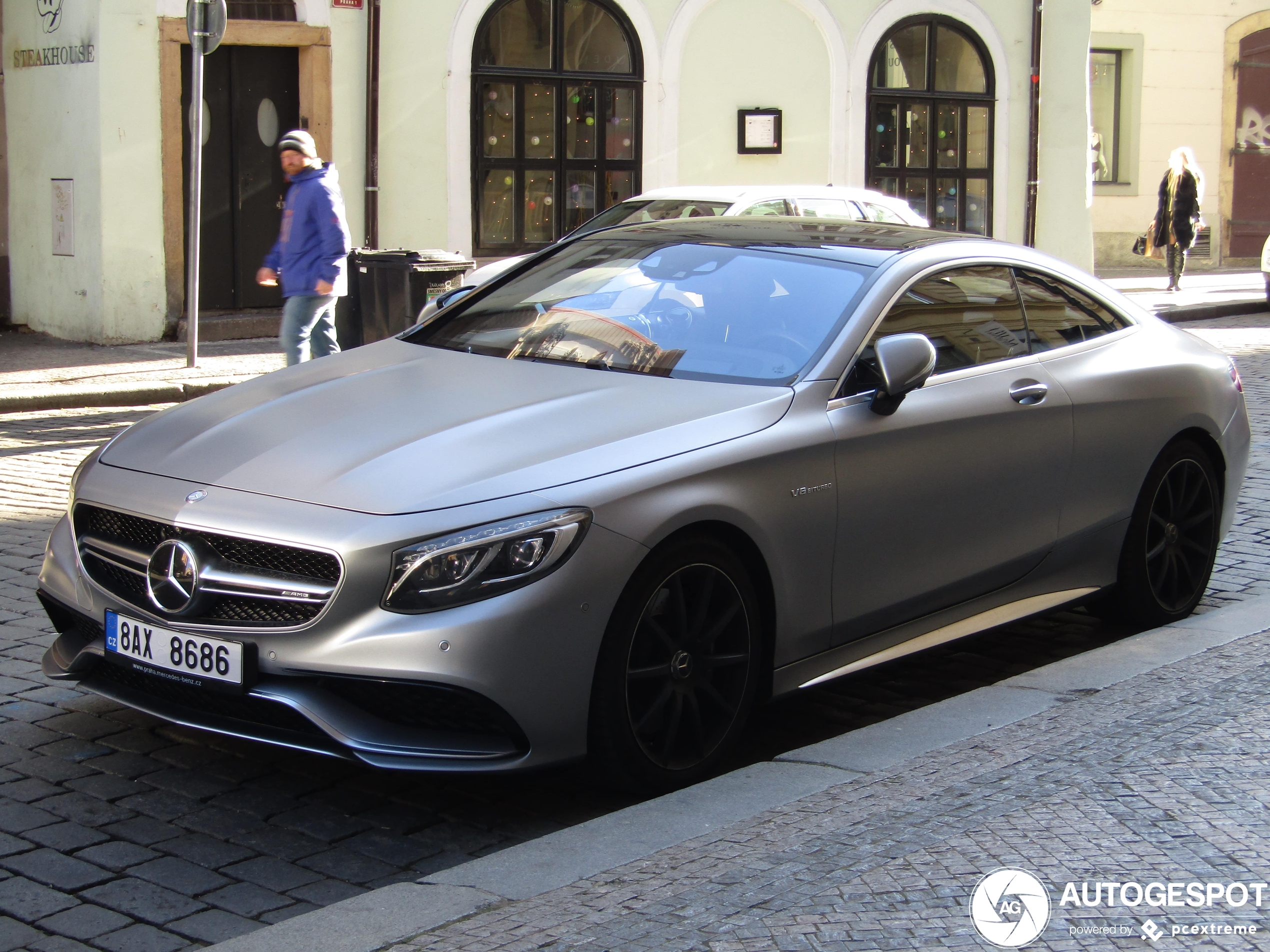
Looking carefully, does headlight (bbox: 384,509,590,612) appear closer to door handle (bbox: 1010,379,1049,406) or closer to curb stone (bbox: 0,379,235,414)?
door handle (bbox: 1010,379,1049,406)

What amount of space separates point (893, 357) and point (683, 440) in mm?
781

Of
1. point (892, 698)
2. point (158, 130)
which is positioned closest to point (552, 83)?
point (158, 130)

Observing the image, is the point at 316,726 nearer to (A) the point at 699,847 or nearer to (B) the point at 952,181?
(A) the point at 699,847

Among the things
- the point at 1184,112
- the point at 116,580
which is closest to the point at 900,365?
the point at 116,580

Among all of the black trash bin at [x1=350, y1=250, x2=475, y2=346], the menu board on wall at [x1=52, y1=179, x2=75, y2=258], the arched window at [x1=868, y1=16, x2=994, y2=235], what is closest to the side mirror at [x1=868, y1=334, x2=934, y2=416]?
the black trash bin at [x1=350, y1=250, x2=475, y2=346]

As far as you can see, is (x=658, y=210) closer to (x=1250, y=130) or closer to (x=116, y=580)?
(x=116, y=580)

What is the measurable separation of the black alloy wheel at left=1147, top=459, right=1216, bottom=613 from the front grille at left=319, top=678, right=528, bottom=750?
2967 mm

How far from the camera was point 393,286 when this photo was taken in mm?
12000

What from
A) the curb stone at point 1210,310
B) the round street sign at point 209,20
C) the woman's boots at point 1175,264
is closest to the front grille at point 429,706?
the round street sign at point 209,20

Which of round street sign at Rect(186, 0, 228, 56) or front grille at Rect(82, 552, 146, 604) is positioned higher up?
round street sign at Rect(186, 0, 228, 56)

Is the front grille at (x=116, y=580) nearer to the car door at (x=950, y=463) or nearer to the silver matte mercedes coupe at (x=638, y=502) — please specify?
the silver matte mercedes coupe at (x=638, y=502)

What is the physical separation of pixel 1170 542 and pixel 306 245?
5.86 m

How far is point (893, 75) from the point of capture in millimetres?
20500

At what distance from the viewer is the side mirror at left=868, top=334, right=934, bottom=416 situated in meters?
4.73
